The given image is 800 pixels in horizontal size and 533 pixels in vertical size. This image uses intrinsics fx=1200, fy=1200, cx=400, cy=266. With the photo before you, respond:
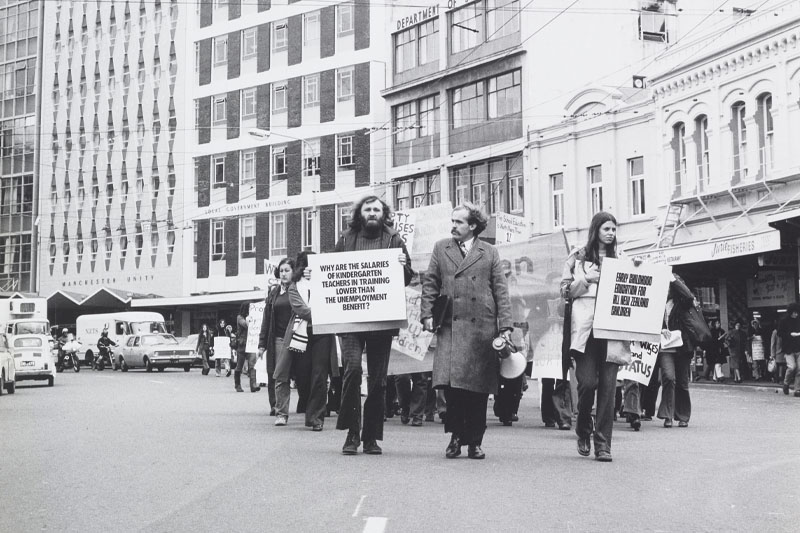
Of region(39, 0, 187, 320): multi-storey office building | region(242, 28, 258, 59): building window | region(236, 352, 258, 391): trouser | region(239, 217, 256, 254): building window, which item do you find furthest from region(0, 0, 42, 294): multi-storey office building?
region(236, 352, 258, 391): trouser

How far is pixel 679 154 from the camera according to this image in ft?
118

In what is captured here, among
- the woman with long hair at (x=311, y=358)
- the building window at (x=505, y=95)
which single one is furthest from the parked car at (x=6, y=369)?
the building window at (x=505, y=95)

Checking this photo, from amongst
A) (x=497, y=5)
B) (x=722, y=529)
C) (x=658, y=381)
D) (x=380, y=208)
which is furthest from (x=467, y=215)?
(x=497, y=5)

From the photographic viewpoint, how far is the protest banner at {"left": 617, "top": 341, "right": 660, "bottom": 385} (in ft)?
45.1

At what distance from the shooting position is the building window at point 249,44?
198ft

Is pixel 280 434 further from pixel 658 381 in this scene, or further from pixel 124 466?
pixel 658 381

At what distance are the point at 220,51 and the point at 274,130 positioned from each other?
6332mm

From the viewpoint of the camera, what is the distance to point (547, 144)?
4281cm

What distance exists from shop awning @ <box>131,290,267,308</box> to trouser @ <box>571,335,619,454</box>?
148ft

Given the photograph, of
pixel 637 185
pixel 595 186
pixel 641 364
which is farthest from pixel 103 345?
pixel 641 364

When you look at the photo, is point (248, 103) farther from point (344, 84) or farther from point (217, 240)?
point (217, 240)

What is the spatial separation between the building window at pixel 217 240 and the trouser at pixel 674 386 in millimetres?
48067

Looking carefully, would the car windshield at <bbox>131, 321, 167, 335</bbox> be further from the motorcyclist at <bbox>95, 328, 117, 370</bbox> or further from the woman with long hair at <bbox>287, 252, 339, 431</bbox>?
the woman with long hair at <bbox>287, 252, 339, 431</bbox>

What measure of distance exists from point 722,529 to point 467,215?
152 inches
